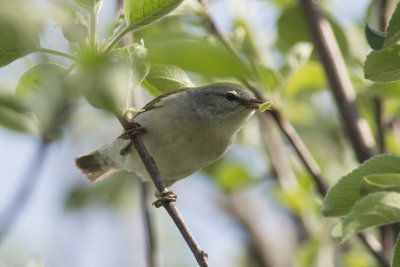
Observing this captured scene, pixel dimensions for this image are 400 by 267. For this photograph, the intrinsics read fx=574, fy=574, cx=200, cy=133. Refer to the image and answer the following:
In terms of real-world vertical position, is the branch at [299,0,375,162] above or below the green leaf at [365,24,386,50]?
above

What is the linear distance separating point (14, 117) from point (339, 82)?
179 cm

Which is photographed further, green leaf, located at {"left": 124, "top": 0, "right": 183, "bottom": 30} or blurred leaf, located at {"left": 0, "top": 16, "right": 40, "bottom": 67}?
green leaf, located at {"left": 124, "top": 0, "right": 183, "bottom": 30}

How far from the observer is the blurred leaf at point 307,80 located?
3439mm

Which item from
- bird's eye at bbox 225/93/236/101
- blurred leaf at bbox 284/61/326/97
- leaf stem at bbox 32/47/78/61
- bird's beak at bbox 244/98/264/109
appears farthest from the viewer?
bird's eye at bbox 225/93/236/101

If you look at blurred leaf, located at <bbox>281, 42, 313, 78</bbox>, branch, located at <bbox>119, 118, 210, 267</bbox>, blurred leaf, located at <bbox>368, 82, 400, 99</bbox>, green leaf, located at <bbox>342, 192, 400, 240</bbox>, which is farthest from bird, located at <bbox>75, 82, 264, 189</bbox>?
green leaf, located at <bbox>342, 192, 400, 240</bbox>

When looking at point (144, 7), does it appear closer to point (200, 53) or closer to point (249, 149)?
point (200, 53)

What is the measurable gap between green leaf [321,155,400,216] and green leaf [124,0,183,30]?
805mm

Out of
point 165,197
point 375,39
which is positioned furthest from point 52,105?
point 165,197

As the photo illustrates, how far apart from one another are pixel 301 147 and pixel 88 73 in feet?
5.62

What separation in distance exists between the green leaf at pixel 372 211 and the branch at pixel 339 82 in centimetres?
103

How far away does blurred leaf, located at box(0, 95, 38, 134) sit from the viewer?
3.92 feet

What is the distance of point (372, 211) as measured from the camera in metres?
1.73

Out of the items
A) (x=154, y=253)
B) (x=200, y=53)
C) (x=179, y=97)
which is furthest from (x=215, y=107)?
(x=200, y=53)

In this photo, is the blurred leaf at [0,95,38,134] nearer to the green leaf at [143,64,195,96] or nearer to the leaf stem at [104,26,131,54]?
the leaf stem at [104,26,131,54]
